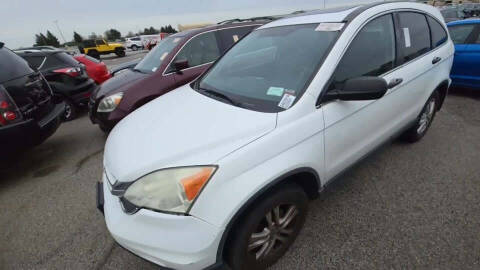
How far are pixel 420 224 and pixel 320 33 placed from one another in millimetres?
1750

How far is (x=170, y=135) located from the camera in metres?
1.65

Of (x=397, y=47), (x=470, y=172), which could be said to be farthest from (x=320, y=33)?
(x=470, y=172)

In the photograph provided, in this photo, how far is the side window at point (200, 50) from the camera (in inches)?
165

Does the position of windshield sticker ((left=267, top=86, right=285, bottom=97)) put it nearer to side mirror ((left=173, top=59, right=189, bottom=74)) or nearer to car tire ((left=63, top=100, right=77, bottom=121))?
side mirror ((left=173, top=59, right=189, bottom=74))

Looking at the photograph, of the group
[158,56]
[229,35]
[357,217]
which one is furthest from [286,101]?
[229,35]

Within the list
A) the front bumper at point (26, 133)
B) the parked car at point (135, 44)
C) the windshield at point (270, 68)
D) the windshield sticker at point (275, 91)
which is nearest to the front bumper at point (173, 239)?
the windshield at point (270, 68)

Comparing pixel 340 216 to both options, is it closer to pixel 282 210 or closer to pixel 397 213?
pixel 397 213

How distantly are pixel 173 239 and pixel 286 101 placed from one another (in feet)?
3.48

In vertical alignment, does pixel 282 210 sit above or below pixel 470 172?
above

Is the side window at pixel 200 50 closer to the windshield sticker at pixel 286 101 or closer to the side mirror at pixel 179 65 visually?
the side mirror at pixel 179 65

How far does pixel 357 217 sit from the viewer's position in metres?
2.25

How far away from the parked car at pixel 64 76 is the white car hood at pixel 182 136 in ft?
14.4

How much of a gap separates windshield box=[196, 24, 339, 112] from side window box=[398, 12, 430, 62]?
1.01 metres

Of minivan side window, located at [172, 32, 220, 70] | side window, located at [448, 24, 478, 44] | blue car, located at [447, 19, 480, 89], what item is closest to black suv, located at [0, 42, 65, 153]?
minivan side window, located at [172, 32, 220, 70]
